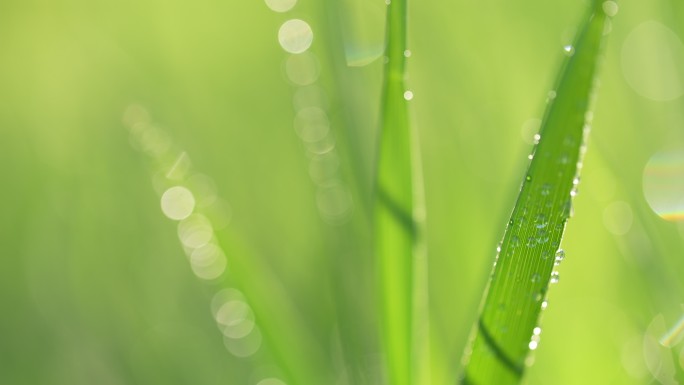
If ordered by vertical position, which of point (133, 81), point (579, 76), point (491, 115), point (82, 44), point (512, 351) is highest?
point (82, 44)

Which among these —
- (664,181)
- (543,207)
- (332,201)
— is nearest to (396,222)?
(543,207)

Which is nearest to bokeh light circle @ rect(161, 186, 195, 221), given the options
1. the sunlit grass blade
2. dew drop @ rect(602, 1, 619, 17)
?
the sunlit grass blade

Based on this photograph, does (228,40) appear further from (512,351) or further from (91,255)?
(512,351)

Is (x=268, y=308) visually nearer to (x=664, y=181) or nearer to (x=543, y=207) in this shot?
(x=543, y=207)

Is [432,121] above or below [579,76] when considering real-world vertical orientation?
above

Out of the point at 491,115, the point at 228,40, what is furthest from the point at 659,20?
the point at 228,40

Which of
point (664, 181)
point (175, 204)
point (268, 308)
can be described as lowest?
point (268, 308)

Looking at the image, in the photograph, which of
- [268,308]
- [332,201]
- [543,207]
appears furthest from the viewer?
[332,201]

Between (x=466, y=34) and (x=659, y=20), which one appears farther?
(x=466, y=34)
